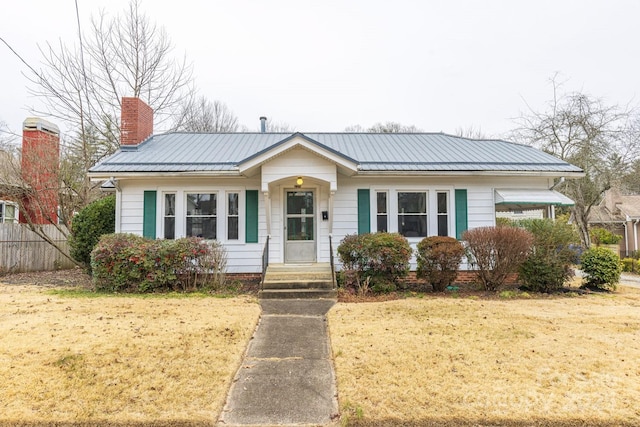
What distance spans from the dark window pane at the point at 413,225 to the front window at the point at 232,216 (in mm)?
4529

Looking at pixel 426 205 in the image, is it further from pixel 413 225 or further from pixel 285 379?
pixel 285 379

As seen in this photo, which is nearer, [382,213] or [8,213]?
[382,213]

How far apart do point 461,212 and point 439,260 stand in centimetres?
224

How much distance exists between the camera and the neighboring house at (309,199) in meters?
9.70

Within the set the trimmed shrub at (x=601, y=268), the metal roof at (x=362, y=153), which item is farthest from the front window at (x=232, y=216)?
the trimmed shrub at (x=601, y=268)

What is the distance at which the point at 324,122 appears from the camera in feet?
123

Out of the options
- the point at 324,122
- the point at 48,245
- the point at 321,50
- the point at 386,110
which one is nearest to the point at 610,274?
the point at 321,50

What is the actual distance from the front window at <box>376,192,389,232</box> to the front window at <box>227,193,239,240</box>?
3901mm

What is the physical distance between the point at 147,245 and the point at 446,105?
24.2 metres

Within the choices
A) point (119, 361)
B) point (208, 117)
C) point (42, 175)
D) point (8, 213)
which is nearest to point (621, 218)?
point (119, 361)

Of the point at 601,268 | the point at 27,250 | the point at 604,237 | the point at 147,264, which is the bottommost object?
the point at 601,268

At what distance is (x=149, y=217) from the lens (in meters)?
9.68

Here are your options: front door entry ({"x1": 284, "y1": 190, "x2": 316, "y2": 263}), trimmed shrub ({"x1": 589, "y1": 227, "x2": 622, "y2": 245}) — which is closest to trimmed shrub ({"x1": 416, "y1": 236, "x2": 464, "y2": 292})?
Answer: front door entry ({"x1": 284, "y1": 190, "x2": 316, "y2": 263})

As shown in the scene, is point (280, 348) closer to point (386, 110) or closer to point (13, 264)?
point (13, 264)
